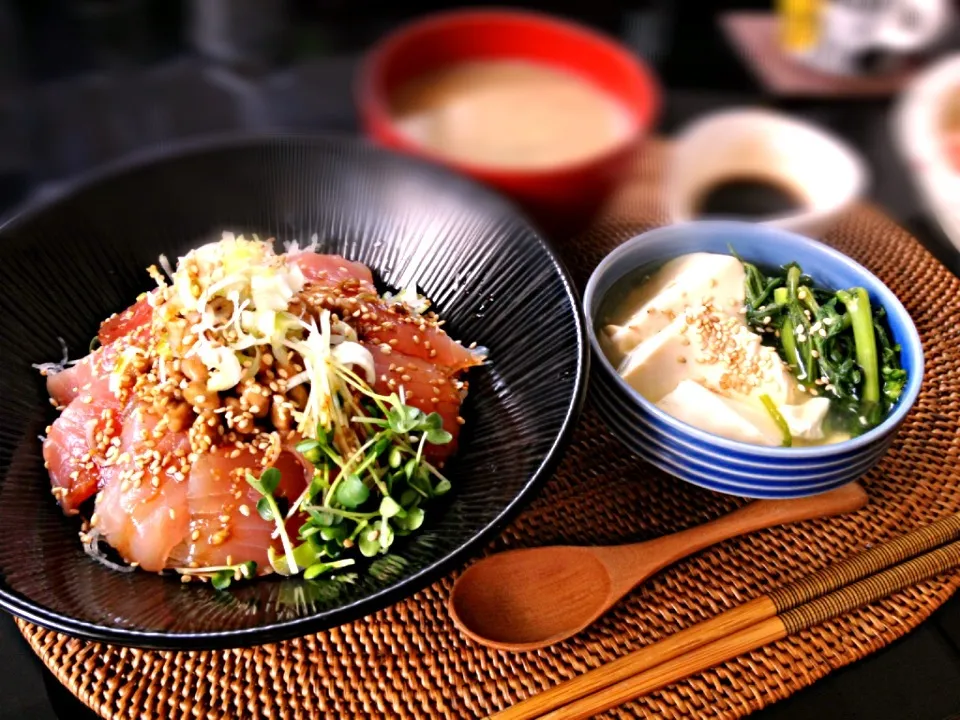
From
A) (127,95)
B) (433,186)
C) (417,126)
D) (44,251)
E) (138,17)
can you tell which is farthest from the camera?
(138,17)

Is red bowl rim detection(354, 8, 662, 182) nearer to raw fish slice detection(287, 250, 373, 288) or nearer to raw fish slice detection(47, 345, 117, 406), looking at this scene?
raw fish slice detection(287, 250, 373, 288)

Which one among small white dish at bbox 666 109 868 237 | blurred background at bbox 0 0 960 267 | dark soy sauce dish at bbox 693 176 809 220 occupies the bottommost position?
blurred background at bbox 0 0 960 267

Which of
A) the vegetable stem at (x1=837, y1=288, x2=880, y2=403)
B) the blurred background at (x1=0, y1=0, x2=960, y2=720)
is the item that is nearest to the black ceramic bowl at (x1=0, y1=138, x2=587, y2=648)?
the vegetable stem at (x1=837, y1=288, x2=880, y2=403)

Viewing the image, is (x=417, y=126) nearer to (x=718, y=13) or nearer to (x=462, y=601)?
(x=462, y=601)

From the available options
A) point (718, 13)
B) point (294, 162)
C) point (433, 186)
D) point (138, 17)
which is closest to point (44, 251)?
point (294, 162)

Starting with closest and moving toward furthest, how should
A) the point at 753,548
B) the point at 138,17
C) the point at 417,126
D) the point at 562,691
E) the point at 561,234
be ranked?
1. the point at 562,691
2. the point at 753,548
3. the point at 561,234
4. the point at 417,126
5. the point at 138,17
